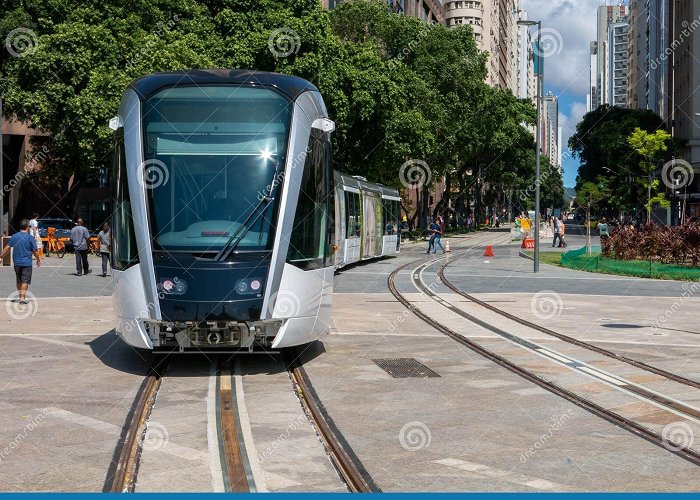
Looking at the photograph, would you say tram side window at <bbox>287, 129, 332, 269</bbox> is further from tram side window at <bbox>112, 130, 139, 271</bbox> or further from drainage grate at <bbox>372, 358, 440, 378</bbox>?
tram side window at <bbox>112, 130, 139, 271</bbox>

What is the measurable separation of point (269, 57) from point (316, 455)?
33.8m

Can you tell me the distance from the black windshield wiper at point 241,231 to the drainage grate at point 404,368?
2.30 metres

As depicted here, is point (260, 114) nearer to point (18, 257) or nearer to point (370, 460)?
point (370, 460)

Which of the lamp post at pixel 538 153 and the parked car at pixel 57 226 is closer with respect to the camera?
the lamp post at pixel 538 153

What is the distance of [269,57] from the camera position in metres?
39.2

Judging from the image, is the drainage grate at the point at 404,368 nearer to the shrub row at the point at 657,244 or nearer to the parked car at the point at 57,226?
the shrub row at the point at 657,244

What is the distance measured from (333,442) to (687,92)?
7337 centimetres

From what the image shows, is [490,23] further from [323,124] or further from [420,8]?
[323,124]

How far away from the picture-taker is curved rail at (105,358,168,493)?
A: 6125 mm

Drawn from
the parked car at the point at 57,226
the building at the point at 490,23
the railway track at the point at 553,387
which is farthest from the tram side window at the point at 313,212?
the building at the point at 490,23

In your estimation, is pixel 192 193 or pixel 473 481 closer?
pixel 473 481

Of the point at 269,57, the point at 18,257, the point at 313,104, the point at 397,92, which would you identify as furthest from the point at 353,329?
the point at 397,92

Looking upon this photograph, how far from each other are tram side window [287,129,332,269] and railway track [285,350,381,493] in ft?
4.53

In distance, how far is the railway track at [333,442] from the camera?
20.1 feet
